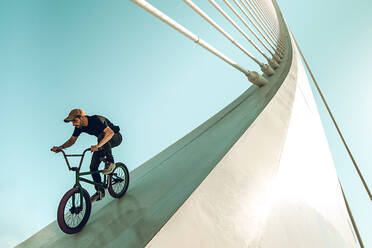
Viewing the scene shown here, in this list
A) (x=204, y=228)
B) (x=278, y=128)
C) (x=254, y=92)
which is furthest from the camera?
(x=254, y=92)

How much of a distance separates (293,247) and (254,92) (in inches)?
130

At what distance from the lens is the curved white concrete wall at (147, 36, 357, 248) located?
1408 millimetres

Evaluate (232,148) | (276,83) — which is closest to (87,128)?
(232,148)

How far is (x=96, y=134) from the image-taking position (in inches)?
106

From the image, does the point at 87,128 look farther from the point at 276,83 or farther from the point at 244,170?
the point at 276,83

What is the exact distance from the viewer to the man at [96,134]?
2394mm

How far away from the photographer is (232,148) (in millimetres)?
2031

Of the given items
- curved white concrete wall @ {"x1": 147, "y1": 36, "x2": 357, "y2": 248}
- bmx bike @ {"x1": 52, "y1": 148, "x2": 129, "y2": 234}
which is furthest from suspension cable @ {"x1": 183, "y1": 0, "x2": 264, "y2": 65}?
bmx bike @ {"x1": 52, "y1": 148, "x2": 129, "y2": 234}

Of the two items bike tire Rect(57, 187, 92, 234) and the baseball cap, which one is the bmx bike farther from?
the baseball cap

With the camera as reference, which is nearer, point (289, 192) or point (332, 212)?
point (289, 192)

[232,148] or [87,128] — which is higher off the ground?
[87,128]

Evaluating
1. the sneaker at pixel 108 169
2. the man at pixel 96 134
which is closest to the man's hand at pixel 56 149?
the man at pixel 96 134

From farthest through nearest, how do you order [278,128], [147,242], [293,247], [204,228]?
[278,128] → [293,247] → [204,228] → [147,242]

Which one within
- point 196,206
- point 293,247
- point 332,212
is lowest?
point 332,212
